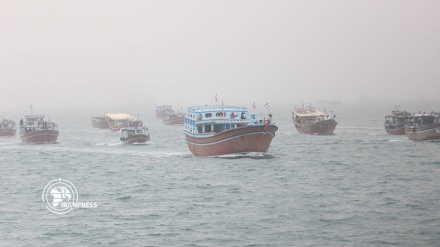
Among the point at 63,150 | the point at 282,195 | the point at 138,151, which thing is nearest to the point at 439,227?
the point at 282,195

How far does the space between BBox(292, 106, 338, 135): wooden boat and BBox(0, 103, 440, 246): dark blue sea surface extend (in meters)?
34.6

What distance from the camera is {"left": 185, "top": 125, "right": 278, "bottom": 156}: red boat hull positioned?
66.2 meters

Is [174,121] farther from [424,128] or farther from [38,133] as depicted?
[424,128]

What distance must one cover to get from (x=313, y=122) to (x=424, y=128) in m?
35.4

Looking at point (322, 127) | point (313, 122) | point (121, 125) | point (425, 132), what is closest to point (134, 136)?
point (322, 127)

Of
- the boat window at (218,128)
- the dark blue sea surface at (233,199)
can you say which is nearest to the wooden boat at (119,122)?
the dark blue sea surface at (233,199)

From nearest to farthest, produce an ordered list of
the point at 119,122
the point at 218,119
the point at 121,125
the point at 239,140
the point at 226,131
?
1. the point at 226,131
2. the point at 239,140
3. the point at 218,119
4. the point at 121,125
5. the point at 119,122

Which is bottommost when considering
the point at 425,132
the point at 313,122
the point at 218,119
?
the point at 425,132

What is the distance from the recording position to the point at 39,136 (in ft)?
348

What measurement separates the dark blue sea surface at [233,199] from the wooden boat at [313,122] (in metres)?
34.6

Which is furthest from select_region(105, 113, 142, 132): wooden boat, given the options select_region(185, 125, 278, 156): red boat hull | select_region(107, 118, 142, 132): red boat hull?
select_region(185, 125, 278, 156): red boat hull

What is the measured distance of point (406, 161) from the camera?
67812 millimetres

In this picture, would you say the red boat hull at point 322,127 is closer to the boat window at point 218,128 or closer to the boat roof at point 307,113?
the boat roof at point 307,113

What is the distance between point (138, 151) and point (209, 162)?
23747 millimetres
